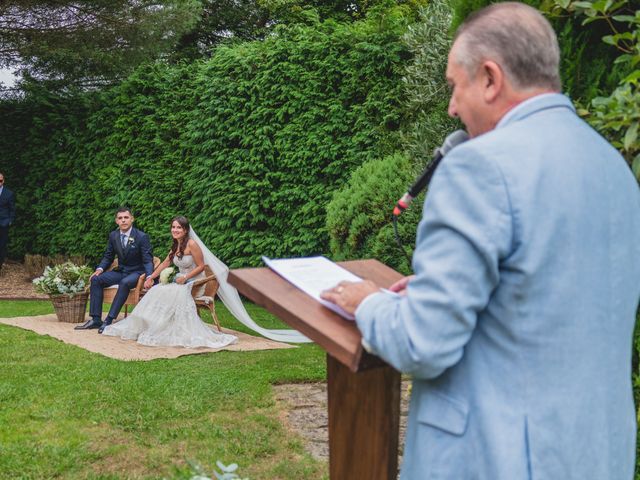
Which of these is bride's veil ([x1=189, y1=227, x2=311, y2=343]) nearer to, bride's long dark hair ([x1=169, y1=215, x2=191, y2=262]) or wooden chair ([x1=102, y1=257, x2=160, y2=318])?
bride's long dark hair ([x1=169, y1=215, x2=191, y2=262])

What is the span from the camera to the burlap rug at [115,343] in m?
7.83

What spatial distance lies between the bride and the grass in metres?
0.79

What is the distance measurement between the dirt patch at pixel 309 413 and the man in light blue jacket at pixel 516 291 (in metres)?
2.91

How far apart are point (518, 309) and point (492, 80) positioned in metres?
0.50

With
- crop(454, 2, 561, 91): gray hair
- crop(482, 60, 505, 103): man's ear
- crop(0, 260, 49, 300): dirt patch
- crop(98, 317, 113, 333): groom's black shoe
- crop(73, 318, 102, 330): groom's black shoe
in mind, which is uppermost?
crop(454, 2, 561, 91): gray hair

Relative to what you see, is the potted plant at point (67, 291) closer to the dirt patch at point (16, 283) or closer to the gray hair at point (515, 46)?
the dirt patch at point (16, 283)

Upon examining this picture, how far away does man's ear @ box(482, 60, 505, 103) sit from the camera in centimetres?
152

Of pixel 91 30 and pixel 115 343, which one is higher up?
pixel 91 30

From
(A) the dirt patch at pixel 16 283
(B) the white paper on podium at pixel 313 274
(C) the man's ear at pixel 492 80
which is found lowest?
(A) the dirt patch at pixel 16 283

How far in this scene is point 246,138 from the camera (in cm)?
1116

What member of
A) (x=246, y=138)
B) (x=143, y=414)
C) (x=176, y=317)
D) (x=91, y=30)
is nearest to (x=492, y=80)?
(x=143, y=414)

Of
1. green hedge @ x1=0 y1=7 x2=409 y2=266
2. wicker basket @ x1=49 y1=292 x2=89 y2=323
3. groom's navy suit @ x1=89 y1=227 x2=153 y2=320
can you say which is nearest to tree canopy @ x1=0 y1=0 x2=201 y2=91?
green hedge @ x1=0 y1=7 x2=409 y2=266

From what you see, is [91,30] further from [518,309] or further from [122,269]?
[518,309]

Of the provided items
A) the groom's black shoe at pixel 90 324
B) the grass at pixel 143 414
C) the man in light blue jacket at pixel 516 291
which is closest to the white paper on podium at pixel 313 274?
the man in light blue jacket at pixel 516 291
